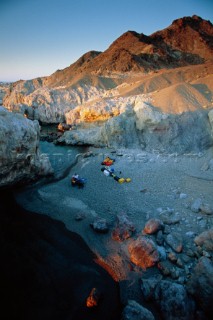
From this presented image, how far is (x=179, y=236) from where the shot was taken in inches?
440

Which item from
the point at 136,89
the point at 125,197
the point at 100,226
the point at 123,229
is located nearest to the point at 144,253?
the point at 123,229

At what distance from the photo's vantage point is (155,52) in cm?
6681

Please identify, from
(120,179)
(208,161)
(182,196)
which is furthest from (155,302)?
(208,161)

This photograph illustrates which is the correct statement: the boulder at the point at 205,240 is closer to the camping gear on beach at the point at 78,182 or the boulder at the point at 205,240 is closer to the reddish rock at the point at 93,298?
the reddish rock at the point at 93,298

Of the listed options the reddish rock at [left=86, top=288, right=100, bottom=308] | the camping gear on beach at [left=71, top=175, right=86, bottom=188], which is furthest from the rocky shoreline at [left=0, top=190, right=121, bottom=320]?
the camping gear on beach at [left=71, top=175, right=86, bottom=188]

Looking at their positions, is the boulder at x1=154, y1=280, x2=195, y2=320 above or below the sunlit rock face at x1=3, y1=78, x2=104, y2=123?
below

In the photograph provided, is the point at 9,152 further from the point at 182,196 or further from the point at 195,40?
the point at 195,40

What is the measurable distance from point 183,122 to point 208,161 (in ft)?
20.2

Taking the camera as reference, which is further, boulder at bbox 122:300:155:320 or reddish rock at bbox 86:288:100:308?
reddish rock at bbox 86:288:100:308

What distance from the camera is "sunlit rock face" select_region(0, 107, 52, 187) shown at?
46.1 ft

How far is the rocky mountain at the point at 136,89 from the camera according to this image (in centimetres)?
2462

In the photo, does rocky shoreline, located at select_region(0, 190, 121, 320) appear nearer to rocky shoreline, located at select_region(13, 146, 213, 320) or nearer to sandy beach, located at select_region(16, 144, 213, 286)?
rocky shoreline, located at select_region(13, 146, 213, 320)

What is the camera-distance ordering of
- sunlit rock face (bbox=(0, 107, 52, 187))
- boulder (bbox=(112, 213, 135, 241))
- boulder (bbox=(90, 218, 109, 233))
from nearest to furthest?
boulder (bbox=(112, 213, 135, 241))
boulder (bbox=(90, 218, 109, 233))
sunlit rock face (bbox=(0, 107, 52, 187))

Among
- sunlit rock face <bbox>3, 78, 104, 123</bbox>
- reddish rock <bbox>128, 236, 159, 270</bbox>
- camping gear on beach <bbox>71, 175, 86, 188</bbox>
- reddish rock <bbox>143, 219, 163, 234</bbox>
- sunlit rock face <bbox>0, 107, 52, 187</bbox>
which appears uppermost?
sunlit rock face <bbox>3, 78, 104, 123</bbox>
